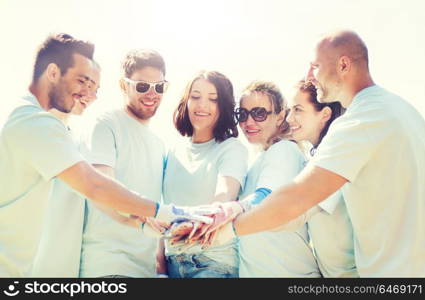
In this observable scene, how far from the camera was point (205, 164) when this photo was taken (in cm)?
593

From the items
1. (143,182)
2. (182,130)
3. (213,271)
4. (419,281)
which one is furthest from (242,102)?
(419,281)

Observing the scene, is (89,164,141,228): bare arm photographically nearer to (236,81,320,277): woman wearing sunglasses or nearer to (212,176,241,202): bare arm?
(212,176,241,202): bare arm

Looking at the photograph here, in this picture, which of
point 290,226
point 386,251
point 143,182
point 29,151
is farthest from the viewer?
point 143,182

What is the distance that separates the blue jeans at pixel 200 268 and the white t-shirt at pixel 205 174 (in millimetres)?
55

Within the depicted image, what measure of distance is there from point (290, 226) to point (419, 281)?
1.36 meters

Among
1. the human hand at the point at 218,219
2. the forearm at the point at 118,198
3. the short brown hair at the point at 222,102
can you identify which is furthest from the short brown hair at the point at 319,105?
the forearm at the point at 118,198

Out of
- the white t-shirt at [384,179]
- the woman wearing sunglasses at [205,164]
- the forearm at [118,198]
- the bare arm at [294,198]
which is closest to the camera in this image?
the white t-shirt at [384,179]

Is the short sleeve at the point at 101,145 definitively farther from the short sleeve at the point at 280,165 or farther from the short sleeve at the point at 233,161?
the short sleeve at the point at 280,165

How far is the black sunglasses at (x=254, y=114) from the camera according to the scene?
6258 mm

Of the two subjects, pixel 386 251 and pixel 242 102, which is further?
pixel 242 102

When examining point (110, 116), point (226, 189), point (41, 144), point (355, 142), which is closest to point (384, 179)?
point (355, 142)

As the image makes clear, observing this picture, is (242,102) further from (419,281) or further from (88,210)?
(419,281)

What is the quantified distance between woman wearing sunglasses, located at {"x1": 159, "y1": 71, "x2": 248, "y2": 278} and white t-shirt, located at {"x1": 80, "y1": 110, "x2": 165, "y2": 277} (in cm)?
25

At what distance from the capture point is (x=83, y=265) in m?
5.49
